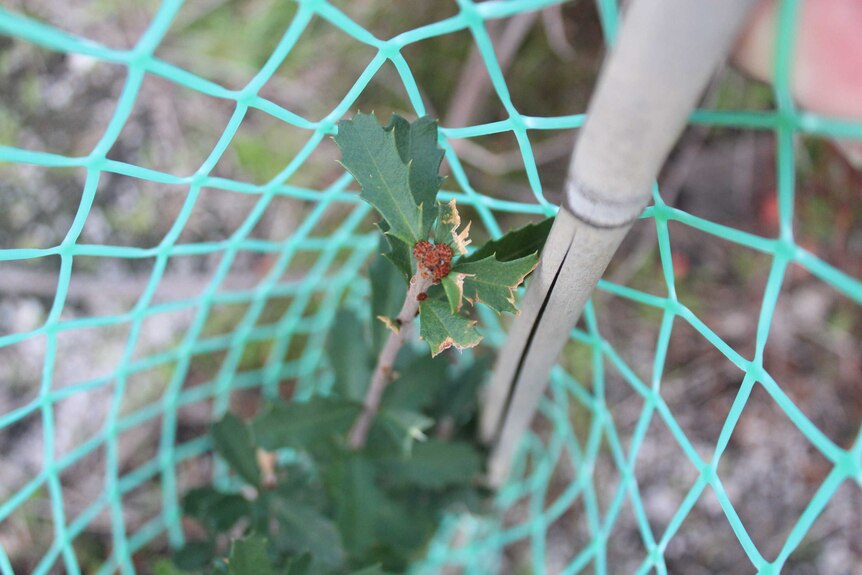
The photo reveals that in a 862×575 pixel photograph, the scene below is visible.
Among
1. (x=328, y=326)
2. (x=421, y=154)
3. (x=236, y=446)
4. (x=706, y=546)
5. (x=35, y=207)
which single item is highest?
(x=421, y=154)

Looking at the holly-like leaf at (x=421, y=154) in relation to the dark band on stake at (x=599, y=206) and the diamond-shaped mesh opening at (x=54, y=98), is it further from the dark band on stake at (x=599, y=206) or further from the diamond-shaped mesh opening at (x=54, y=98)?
the diamond-shaped mesh opening at (x=54, y=98)

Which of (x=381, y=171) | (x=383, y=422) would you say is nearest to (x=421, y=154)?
(x=381, y=171)

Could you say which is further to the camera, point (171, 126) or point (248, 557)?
point (171, 126)

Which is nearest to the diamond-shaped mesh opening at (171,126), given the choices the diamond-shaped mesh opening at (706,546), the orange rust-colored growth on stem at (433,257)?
the orange rust-colored growth on stem at (433,257)

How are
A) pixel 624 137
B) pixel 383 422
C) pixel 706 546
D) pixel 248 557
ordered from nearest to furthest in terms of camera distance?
1. pixel 624 137
2. pixel 248 557
3. pixel 383 422
4. pixel 706 546

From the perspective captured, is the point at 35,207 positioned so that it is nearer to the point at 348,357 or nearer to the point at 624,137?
the point at 348,357

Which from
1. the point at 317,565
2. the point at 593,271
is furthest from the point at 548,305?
the point at 317,565
